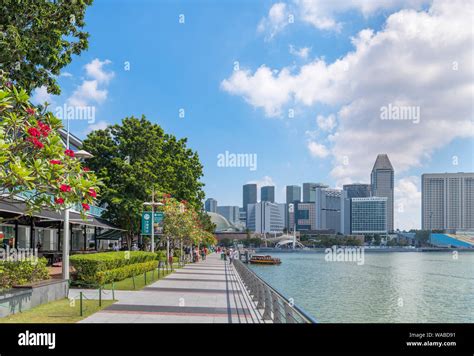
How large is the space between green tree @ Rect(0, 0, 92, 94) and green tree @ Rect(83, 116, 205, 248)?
75.1ft

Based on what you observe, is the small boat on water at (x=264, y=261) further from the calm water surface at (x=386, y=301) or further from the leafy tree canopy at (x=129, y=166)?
the leafy tree canopy at (x=129, y=166)

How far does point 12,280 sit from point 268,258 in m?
77.1

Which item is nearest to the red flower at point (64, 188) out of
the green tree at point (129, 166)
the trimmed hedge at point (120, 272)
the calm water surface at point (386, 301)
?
the trimmed hedge at point (120, 272)

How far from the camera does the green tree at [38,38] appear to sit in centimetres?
1666

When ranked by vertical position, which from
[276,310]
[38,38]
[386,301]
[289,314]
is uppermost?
[38,38]

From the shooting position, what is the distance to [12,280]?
16.2 meters

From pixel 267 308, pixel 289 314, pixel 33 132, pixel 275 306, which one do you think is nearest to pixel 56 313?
pixel 267 308

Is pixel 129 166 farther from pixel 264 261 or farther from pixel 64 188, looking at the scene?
pixel 264 261

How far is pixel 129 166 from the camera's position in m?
44.2

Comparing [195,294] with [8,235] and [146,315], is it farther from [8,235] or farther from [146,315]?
[8,235]

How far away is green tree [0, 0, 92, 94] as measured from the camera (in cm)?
1666

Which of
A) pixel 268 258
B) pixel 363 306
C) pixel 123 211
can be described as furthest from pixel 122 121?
pixel 268 258

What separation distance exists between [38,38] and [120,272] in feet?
42.8
